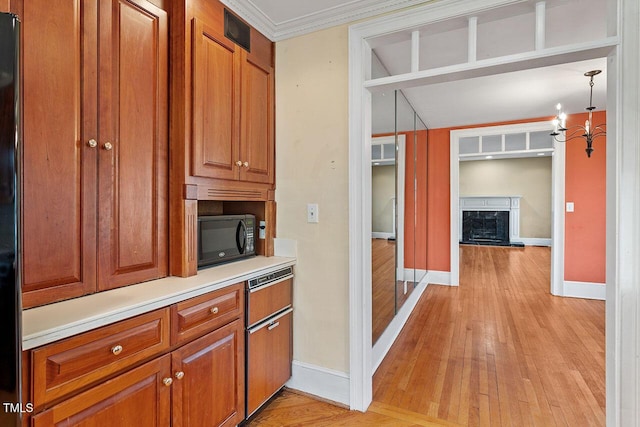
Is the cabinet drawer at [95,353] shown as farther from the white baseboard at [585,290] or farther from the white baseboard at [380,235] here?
the white baseboard at [585,290]

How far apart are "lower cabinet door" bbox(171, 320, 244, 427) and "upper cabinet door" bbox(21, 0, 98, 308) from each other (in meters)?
0.52

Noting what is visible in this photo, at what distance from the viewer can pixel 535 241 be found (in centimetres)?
911

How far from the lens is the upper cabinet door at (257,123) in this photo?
1.99m

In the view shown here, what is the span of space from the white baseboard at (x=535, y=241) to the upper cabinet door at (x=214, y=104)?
32.2 feet

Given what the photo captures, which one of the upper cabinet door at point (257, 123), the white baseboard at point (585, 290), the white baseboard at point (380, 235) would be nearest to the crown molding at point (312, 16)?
the upper cabinet door at point (257, 123)

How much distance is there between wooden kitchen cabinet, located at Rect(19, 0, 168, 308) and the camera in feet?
3.73

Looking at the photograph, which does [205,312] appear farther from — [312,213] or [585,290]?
[585,290]

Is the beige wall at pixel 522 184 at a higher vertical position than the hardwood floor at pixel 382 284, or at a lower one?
higher

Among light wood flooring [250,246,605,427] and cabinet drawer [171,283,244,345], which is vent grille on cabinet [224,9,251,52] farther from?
light wood flooring [250,246,605,427]

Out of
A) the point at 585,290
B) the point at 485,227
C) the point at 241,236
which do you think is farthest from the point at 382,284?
the point at 485,227

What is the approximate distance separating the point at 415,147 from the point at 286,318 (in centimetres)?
318

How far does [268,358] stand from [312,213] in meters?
0.94

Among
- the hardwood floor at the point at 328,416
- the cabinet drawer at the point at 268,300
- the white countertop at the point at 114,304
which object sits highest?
the white countertop at the point at 114,304

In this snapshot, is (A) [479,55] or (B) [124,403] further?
(A) [479,55]
